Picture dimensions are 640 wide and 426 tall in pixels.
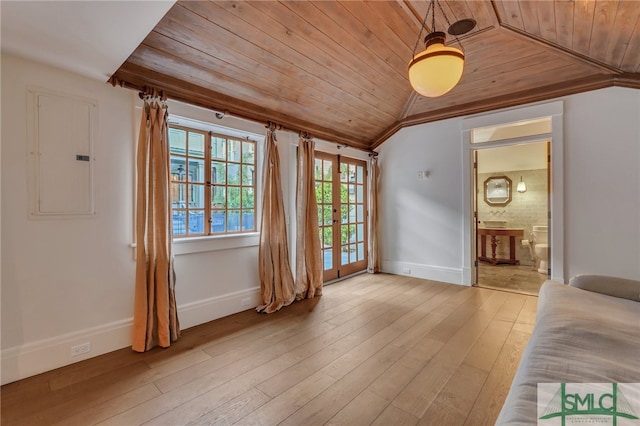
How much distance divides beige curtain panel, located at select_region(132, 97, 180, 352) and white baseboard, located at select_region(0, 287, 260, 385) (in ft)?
0.55

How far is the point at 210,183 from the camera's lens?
326 centimetres

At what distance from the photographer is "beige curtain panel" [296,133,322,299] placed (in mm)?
3945

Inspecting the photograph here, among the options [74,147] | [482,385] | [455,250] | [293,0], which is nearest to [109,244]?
[74,147]

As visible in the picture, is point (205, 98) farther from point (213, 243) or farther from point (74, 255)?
point (74, 255)

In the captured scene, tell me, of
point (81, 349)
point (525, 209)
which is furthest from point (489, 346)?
point (525, 209)

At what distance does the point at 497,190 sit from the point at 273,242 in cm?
523

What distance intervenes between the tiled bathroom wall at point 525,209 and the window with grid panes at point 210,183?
17.3 ft

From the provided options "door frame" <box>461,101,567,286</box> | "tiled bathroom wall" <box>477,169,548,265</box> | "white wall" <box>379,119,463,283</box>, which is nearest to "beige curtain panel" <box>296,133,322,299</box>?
"white wall" <box>379,119,463,283</box>

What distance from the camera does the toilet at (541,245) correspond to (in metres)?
5.09

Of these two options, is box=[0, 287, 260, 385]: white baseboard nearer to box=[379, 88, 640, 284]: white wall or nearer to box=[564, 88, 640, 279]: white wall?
box=[379, 88, 640, 284]: white wall

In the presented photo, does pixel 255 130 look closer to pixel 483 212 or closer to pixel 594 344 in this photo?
pixel 594 344

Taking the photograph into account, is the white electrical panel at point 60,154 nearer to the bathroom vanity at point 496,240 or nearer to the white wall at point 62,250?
the white wall at point 62,250

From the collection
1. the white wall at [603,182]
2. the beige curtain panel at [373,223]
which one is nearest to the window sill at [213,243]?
the beige curtain panel at [373,223]

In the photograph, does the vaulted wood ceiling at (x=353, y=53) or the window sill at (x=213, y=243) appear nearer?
the vaulted wood ceiling at (x=353, y=53)
